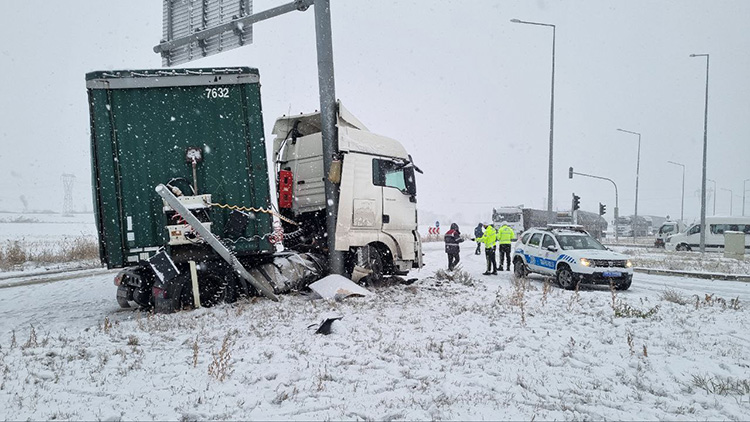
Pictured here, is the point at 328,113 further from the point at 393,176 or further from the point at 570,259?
the point at 570,259

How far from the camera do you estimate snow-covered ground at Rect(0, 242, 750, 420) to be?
3.62 meters

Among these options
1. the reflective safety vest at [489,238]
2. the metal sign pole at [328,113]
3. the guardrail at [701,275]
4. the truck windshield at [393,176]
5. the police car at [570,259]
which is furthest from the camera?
the reflective safety vest at [489,238]

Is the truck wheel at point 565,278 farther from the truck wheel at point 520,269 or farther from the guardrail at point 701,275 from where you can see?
the guardrail at point 701,275

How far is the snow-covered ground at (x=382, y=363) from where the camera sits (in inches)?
143

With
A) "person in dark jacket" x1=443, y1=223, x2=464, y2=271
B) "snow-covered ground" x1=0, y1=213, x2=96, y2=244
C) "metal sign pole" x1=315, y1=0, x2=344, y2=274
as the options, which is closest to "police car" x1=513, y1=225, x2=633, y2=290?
"person in dark jacket" x1=443, y1=223, x2=464, y2=271

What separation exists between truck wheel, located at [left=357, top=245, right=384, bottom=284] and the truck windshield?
4.64 feet

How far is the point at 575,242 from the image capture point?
39.8ft

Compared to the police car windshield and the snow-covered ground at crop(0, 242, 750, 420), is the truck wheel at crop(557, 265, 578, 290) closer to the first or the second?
the police car windshield

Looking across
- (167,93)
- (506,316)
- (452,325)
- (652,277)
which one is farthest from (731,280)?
(167,93)

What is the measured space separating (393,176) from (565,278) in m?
5.30

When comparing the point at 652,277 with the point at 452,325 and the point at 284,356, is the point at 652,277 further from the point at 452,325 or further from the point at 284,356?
the point at 284,356

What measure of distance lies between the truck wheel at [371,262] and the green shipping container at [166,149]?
2233 millimetres

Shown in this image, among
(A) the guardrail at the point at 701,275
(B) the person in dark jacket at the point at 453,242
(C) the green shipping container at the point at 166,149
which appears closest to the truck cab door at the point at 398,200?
(C) the green shipping container at the point at 166,149

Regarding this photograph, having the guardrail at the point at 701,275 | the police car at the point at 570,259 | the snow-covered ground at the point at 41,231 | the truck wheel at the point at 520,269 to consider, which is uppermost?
the police car at the point at 570,259
